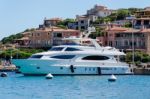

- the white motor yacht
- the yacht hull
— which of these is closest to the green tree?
the yacht hull

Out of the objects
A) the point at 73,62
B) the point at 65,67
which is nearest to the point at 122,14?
the point at 73,62

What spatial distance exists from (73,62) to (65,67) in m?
1.07

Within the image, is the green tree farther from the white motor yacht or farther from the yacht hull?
the white motor yacht

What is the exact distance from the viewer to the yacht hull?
7850cm

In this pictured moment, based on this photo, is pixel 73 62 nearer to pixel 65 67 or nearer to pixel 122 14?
pixel 65 67

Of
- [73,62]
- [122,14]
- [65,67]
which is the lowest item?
[65,67]

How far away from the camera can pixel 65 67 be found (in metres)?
79.3

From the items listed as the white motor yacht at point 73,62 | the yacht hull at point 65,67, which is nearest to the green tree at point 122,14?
the yacht hull at point 65,67

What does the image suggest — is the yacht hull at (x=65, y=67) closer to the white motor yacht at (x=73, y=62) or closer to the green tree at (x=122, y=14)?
the white motor yacht at (x=73, y=62)

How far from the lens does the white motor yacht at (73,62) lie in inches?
3098

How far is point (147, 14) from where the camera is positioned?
133250mm

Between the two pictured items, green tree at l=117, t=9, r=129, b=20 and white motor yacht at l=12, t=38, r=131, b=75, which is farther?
green tree at l=117, t=9, r=129, b=20

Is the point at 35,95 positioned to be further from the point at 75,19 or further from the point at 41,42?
the point at 75,19

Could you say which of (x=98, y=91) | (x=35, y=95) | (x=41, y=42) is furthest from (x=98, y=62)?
(x=41, y=42)
